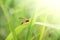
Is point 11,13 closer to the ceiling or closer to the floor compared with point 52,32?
closer to the ceiling

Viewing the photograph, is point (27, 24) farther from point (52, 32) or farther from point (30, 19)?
point (52, 32)

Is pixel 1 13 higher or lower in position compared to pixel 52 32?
higher

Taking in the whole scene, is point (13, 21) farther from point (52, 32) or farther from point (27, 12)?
point (52, 32)

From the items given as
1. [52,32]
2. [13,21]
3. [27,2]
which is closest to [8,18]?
[13,21]

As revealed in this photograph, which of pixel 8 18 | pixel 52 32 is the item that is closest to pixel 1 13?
pixel 8 18

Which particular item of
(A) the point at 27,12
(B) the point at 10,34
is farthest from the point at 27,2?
(B) the point at 10,34

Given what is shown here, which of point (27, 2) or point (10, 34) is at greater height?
point (27, 2)

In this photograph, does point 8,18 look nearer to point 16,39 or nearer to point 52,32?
point 16,39
